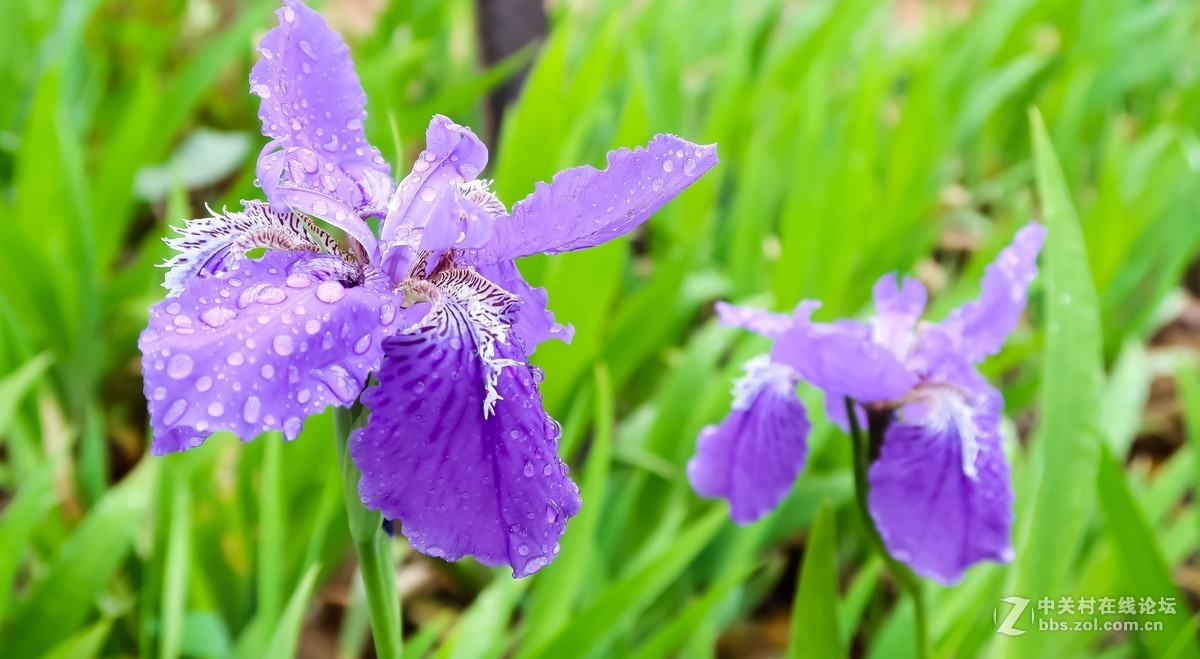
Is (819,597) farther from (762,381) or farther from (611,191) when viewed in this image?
(611,191)

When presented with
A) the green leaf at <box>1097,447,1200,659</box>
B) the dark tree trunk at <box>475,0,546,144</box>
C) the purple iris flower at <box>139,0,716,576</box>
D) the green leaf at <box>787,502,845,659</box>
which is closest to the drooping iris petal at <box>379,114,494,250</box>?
the purple iris flower at <box>139,0,716,576</box>

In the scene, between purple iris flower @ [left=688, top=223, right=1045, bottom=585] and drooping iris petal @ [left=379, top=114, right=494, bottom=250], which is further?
purple iris flower @ [left=688, top=223, right=1045, bottom=585]

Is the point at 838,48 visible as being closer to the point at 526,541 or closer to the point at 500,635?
the point at 500,635

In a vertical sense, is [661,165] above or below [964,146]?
above

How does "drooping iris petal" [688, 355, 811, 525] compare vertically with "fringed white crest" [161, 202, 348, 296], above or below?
below

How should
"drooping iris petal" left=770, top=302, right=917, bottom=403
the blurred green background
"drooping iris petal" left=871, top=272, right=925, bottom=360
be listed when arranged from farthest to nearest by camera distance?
the blurred green background < "drooping iris petal" left=871, top=272, right=925, bottom=360 < "drooping iris petal" left=770, top=302, right=917, bottom=403

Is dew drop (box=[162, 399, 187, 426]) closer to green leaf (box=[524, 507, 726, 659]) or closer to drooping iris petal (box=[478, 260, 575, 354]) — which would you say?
drooping iris petal (box=[478, 260, 575, 354])

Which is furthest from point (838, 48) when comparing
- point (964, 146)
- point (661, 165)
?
point (661, 165)
